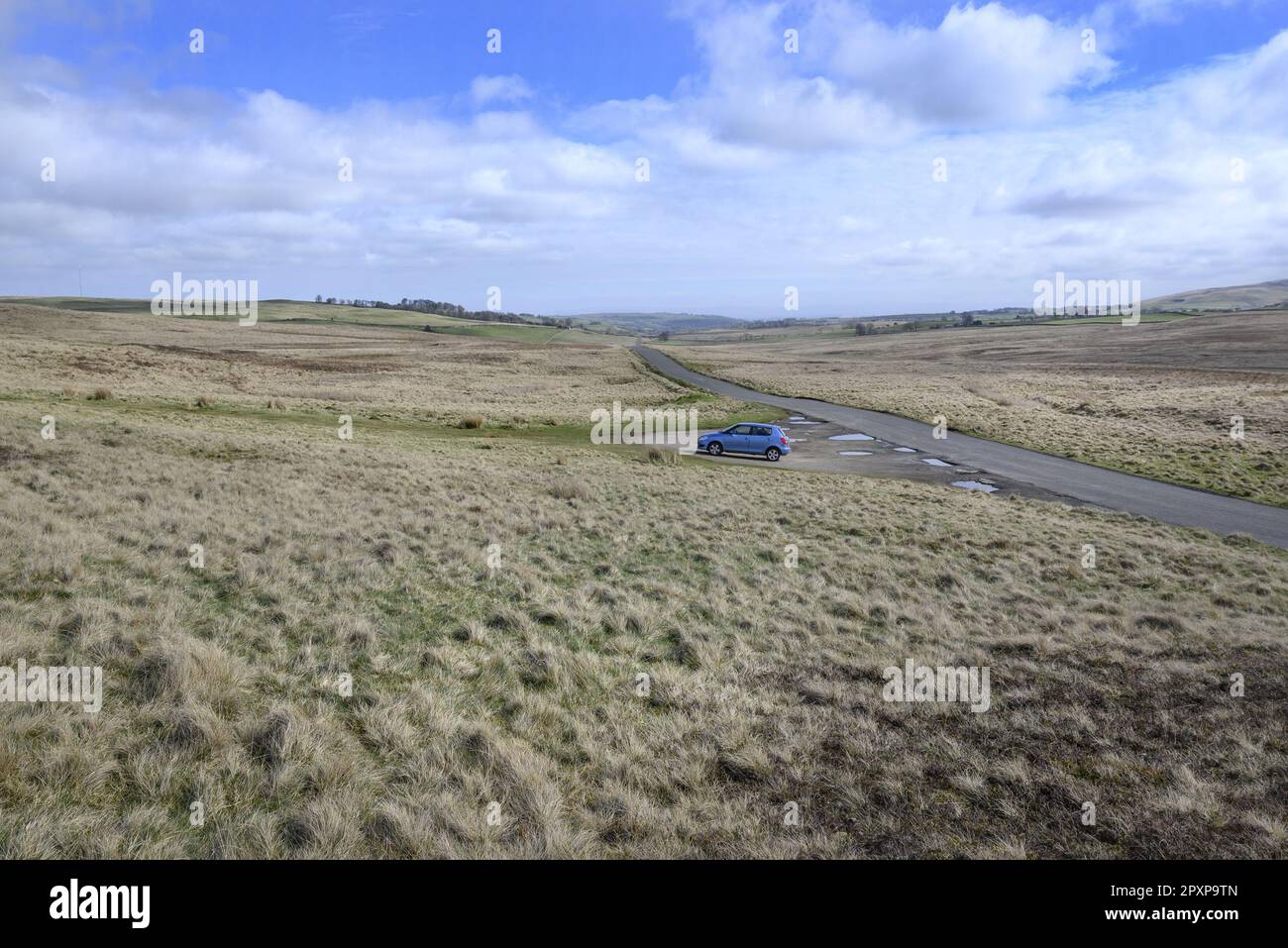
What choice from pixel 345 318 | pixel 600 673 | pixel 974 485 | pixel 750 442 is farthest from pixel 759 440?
pixel 345 318

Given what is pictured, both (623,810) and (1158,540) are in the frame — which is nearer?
(623,810)

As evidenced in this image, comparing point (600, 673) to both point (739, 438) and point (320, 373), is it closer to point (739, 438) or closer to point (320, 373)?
point (739, 438)

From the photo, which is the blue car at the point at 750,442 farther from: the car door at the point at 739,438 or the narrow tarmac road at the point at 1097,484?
the narrow tarmac road at the point at 1097,484

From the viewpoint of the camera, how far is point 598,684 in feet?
25.7

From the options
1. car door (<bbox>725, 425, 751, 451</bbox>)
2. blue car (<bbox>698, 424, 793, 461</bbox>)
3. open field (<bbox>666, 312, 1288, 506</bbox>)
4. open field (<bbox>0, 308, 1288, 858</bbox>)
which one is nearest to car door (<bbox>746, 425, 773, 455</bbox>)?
blue car (<bbox>698, 424, 793, 461</bbox>)

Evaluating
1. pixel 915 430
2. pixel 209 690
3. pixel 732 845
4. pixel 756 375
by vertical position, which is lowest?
pixel 732 845

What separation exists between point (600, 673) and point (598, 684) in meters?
0.28

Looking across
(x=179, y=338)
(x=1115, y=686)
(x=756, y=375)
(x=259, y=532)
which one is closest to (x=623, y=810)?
(x=1115, y=686)

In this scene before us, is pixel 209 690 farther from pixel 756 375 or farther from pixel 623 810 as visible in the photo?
pixel 756 375

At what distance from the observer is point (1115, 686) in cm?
808

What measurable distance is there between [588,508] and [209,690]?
12246 mm

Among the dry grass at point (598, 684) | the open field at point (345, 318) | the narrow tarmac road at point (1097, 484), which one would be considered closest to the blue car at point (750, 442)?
the narrow tarmac road at point (1097, 484)

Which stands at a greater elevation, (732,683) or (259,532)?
Result: (259,532)

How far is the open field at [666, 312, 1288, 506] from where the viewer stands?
31.2m
